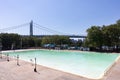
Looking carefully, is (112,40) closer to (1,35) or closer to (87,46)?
(87,46)

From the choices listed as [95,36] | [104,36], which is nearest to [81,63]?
[95,36]

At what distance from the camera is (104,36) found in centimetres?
2439

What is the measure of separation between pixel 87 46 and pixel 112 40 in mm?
4120

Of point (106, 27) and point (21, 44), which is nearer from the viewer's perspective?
point (106, 27)

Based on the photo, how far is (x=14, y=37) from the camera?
3212cm

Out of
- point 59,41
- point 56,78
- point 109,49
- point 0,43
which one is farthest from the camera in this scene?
point 59,41

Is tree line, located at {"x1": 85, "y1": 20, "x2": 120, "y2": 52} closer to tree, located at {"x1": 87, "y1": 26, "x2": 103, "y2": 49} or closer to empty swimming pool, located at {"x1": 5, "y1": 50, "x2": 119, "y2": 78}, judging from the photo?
tree, located at {"x1": 87, "y1": 26, "x2": 103, "y2": 49}

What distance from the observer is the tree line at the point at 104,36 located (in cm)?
2406

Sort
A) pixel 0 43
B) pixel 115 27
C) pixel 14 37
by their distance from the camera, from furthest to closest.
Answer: pixel 14 37, pixel 0 43, pixel 115 27

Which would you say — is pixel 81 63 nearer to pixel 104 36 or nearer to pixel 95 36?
pixel 95 36

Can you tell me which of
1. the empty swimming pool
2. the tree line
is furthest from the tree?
the empty swimming pool

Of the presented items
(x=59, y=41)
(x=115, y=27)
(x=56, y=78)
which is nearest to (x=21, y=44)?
(x=59, y=41)

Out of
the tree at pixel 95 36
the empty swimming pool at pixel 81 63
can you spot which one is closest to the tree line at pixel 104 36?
the tree at pixel 95 36

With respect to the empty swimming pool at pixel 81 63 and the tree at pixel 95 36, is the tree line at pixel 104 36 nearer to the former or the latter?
the tree at pixel 95 36
